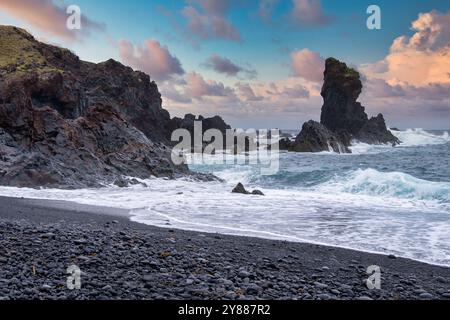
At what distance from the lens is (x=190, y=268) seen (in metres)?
7.32

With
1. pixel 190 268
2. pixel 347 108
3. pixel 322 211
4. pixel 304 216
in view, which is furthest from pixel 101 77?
pixel 190 268

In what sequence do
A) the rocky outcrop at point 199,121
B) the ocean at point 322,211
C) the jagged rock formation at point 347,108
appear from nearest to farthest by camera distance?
the ocean at point 322,211 < the rocky outcrop at point 199,121 < the jagged rock formation at point 347,108

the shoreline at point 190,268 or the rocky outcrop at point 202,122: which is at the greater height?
the rocky outcrop at point 202,122

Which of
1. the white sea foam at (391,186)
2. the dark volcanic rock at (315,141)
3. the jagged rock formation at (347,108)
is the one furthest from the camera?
the jagged rock formation at (347,108)

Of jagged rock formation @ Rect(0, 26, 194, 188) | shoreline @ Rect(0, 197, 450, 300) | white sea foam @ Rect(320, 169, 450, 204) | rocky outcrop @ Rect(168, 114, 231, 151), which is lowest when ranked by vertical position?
→ shoreline @ Rect(0, 197, 450, 300)

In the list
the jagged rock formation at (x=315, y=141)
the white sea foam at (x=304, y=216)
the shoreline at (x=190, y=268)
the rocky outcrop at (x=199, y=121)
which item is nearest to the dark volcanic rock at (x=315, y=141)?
the jagged rock formation at (x=315, y=141)

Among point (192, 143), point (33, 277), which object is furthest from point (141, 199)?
point (192, 143)

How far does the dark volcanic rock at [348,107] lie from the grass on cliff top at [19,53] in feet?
235

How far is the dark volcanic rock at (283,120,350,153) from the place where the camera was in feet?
229

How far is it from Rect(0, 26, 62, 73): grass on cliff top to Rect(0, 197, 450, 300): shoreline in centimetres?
5254

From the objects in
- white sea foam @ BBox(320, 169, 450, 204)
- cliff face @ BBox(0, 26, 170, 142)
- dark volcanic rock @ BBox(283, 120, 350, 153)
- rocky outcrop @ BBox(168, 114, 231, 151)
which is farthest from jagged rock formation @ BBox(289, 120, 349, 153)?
white sea foam @ BBox(320, 169, 450, 204)

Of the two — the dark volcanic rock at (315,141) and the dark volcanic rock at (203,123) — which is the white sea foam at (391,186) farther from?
the dark volcanic rock at (203,123)

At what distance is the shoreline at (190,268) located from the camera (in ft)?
19.8

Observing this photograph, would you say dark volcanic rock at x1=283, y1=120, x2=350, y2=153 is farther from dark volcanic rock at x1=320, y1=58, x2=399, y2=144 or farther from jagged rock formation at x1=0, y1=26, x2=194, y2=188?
jagged rock formation at x1=0, y1=26, x2=194, y2=188
